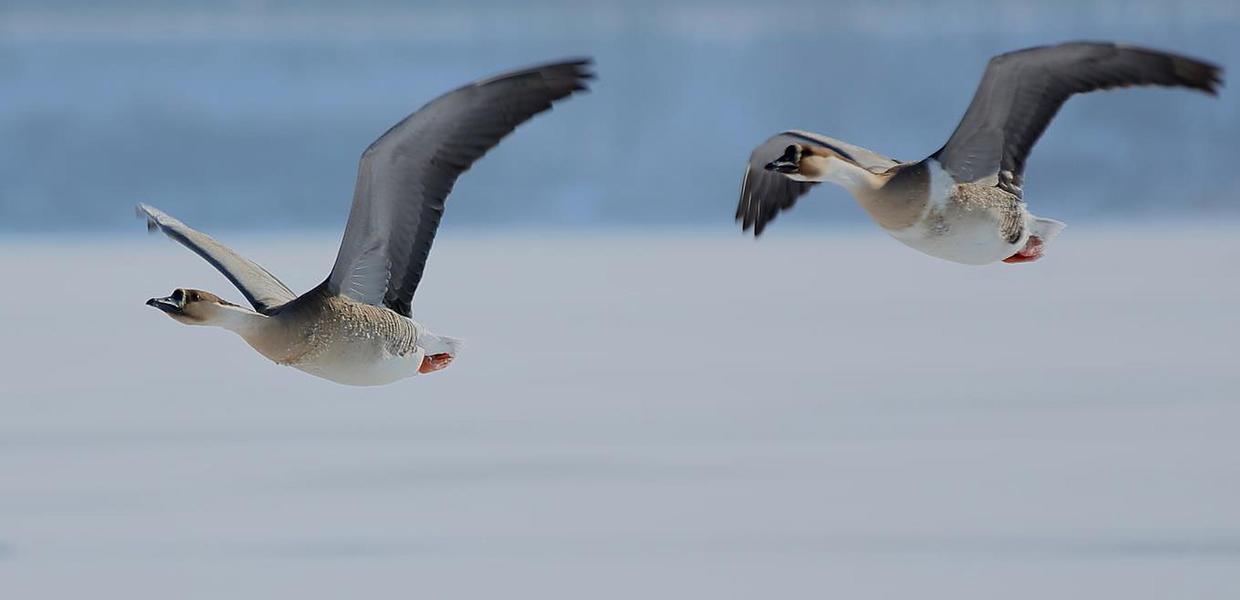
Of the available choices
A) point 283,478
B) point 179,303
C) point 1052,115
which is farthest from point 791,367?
point 179,303

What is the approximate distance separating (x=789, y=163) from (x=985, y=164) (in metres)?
0.74

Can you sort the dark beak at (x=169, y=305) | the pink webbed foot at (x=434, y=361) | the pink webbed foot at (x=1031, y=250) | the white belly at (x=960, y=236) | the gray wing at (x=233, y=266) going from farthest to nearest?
1. the pink webbed foot at (x=1031, y=250)
2. the pink webbed foot at (x=434, y=361)
3. the gray wing at (x=233, y=266)
4. the white belly at (x=960, y=236)
5. the dark beak at (x=169, y=305)

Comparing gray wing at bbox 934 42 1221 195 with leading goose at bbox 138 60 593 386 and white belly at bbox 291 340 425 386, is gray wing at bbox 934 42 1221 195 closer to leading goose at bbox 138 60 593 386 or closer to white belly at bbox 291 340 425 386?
leading goose at bbox 138 60 593 386

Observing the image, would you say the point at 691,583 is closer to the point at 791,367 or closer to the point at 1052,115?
the point at 1052,115

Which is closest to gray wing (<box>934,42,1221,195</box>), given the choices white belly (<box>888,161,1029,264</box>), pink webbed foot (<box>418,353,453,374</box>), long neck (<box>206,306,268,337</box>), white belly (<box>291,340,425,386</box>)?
white belly (<box>888,161,1029,264</box>)

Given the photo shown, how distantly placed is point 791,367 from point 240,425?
120 inches

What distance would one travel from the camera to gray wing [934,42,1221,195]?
18.2 feet

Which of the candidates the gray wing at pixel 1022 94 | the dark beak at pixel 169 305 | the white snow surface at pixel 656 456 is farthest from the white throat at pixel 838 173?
the dark beak at pixel 169 305

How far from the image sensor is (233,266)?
19.1 feet

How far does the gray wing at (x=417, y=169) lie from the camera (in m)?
5.12

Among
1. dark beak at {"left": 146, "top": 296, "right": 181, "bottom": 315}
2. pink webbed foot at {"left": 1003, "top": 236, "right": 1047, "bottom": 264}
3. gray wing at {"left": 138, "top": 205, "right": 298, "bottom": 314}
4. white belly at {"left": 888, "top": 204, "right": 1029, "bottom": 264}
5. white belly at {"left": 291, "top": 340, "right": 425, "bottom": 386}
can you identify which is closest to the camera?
dark beak at {"left": 146, "top": 296, "right": 181, "bottom": 315}

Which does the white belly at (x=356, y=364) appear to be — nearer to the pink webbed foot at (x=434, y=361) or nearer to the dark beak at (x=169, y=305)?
the pink webbed foot at (x=434, y=361)

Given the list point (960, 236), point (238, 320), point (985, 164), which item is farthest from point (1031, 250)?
point (238, 320)

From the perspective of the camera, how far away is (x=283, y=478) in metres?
7.24
